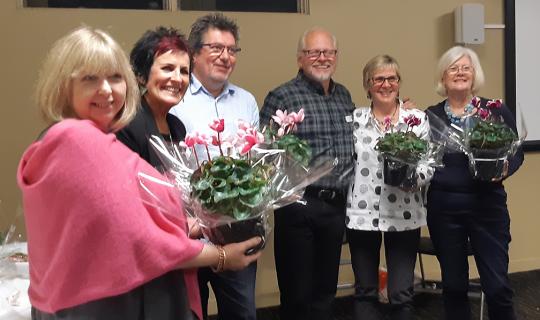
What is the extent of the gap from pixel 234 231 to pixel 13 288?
0.92 m

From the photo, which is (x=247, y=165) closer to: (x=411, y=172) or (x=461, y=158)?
(x=411, y=172)

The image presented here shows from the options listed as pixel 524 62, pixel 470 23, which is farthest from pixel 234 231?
pixel 524 62

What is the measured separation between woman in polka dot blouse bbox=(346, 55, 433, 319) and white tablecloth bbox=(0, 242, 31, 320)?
1.53 meters

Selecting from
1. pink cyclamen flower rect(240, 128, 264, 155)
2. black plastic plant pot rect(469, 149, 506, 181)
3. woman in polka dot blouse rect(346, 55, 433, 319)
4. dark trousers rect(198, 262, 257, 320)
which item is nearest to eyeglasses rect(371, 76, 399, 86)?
woman in polka dot blouse rect(346, 55, 433, 319)

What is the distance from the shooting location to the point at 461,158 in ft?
8.79

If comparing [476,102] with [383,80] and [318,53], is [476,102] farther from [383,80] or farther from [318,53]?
[318,53]

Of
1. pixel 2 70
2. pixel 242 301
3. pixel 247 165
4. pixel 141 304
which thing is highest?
pixel 2 70

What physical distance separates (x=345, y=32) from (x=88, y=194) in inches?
117

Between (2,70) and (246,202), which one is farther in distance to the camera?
(2,70)

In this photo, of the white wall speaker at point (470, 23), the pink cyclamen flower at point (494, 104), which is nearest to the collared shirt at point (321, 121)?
the pink cyclamen flower at point (494, 104)

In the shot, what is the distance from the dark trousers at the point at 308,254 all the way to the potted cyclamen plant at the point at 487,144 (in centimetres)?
67

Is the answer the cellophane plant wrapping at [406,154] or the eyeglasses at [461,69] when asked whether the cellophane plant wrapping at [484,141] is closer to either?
the cellophane plant wrapping at [406,154]

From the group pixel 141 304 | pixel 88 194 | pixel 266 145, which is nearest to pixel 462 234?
pixel 266 145

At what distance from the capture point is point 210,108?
240cm
